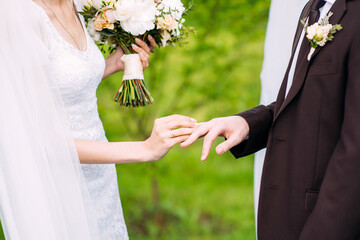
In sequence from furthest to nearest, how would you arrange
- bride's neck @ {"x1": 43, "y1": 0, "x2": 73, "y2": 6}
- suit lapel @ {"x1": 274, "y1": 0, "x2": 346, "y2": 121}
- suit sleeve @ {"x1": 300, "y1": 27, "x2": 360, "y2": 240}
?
bride's neck @ {"x1": 43, "y1": 0, "x2": 73, "y2": 6} → suit lapel @ {"x1": 274, "y1": 0, "x2": 346, "y2": 121} → suit sleeve @ {"x1": 300, "y1": 27, "x2": 360, "y2": 240}

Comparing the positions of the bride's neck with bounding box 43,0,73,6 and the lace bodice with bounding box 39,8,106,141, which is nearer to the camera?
the lace bodice with bounding box 39,8,106,141

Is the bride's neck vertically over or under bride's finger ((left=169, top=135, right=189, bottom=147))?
over

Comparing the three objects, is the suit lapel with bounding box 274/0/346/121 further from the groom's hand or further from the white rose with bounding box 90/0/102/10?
the white rose with bounding box 90/0/102/10

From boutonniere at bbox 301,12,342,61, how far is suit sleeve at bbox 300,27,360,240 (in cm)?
8

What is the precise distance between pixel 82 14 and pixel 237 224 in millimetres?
2716

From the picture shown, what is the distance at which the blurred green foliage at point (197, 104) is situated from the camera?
3.66 m

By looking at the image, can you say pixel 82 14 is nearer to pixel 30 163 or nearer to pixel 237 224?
pixel 30 163

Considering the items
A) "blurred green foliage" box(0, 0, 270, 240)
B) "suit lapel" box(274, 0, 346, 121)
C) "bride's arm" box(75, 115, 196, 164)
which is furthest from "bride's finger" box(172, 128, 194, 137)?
"blurred green foliage" box(0, 0, 270, 240)

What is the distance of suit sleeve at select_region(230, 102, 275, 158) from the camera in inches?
75.1

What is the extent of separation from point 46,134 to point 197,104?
95.1 inches

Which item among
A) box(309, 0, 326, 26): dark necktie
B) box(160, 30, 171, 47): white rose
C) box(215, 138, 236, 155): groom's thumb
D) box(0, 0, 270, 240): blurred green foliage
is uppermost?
box(309, 0, 326, 26): dark necktie

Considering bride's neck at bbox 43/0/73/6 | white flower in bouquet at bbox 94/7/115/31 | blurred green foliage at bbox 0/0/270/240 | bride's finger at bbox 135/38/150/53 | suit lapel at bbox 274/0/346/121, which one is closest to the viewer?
suit lapel at bbox 274/0/346/121

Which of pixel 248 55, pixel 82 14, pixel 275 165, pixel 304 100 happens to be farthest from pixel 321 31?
pixel 248 55

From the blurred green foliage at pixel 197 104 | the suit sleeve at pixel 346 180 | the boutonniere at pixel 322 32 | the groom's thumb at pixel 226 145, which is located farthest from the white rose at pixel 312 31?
the blurred green foliage at pixel 197 104
